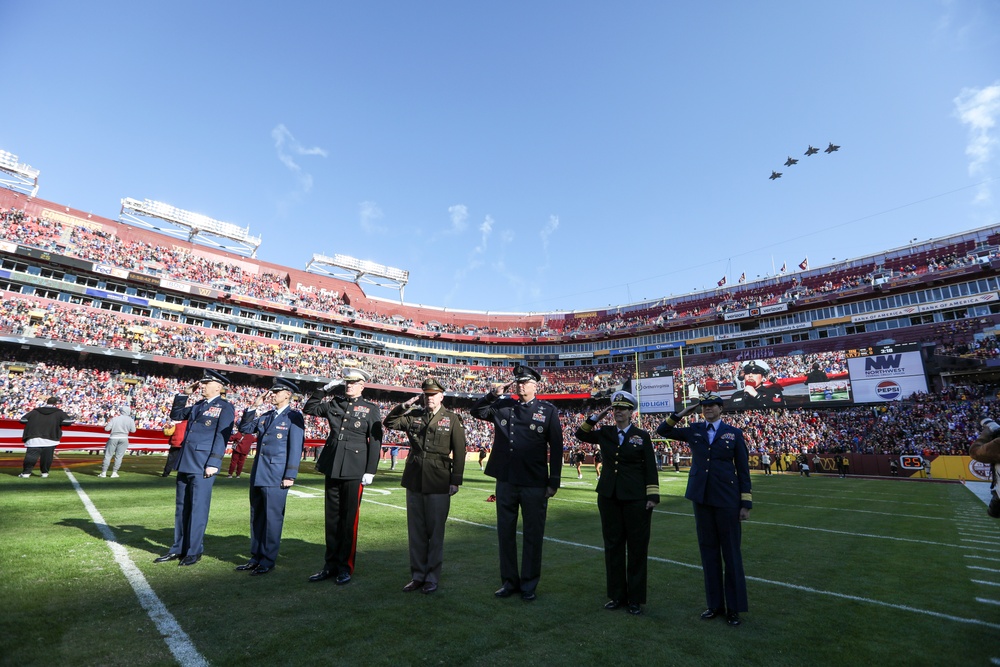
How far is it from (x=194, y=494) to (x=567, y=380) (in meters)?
56.3

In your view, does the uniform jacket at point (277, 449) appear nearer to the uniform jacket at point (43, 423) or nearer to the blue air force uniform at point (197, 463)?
the blue air force uniform at point (197, 463)

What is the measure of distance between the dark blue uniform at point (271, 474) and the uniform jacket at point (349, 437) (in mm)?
359

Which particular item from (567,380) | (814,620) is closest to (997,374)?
(567,380)

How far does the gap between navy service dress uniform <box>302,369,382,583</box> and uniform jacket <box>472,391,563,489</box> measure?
4.66ft

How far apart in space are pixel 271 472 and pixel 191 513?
3.49 ft

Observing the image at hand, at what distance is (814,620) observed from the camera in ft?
15.1

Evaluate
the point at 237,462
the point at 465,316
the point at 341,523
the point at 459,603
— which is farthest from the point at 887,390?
the point at 465,316

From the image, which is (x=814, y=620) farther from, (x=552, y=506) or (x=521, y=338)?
(x=521, y=338)

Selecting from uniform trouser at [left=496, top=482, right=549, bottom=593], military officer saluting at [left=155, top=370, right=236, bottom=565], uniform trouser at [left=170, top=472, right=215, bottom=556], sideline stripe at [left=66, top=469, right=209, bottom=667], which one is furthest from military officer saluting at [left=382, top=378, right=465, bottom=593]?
uniform trouser at [left=170, top=472, right=215, bottom=556]

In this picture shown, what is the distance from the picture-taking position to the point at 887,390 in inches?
1462

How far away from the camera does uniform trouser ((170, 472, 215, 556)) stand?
5.72 meters

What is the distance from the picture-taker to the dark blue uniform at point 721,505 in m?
4.67

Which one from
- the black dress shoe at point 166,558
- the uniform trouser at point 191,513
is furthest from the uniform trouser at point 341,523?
the black dress shoe at point 166,558

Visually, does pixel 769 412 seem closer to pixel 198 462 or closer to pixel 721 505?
pixel 721 505
